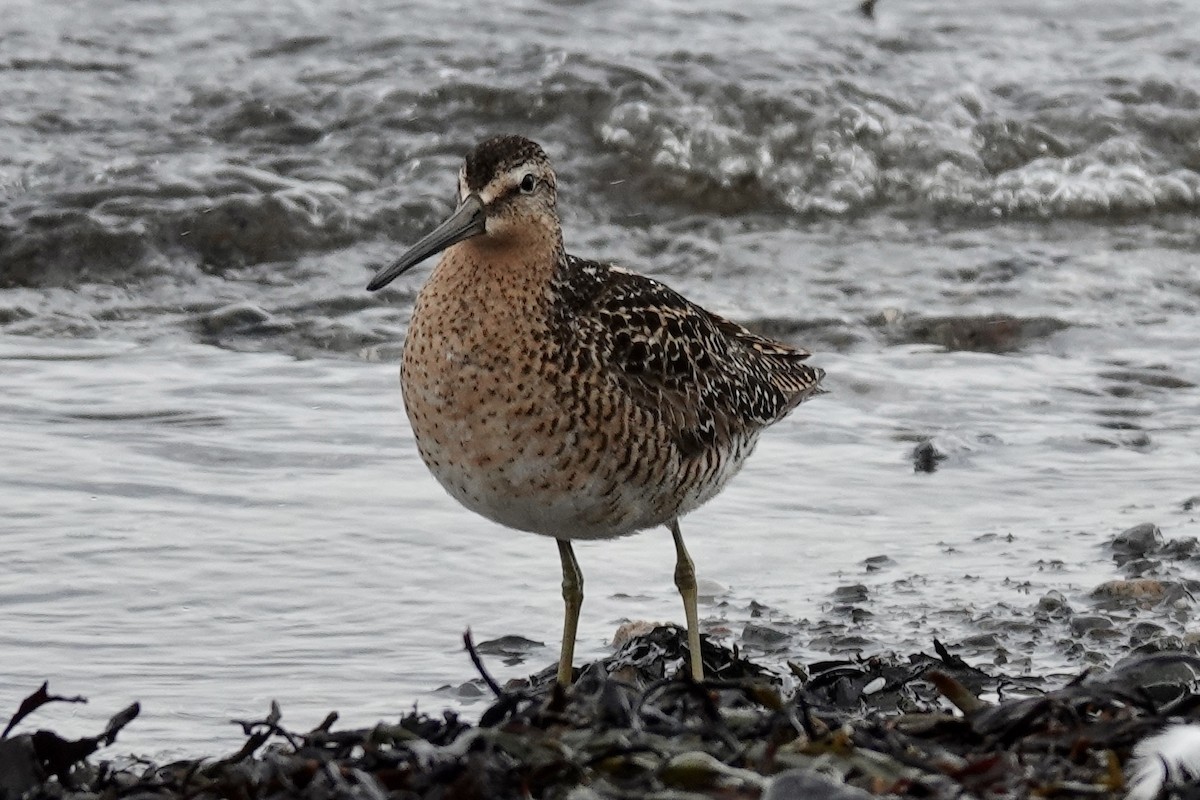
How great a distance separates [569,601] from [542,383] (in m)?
0.69

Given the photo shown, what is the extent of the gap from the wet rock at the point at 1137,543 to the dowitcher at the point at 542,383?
1.51m

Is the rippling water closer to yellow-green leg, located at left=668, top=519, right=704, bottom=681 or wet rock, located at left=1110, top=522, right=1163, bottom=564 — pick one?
wet rock, located at left=1110, top=522, right=1163, bottom=564

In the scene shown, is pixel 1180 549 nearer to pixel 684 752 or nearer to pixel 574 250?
pixel 684 752

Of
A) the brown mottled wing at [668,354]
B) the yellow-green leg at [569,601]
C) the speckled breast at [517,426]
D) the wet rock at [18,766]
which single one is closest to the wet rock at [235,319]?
the brown mottled wing at [668,354]

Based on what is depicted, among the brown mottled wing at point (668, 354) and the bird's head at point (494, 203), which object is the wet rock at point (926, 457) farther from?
the bird's head at point (494, 203)

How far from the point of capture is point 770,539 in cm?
630

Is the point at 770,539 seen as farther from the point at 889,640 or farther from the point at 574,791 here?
the point at 574,791

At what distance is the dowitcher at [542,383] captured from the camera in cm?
480

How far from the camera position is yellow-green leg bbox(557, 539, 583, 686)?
5.06m

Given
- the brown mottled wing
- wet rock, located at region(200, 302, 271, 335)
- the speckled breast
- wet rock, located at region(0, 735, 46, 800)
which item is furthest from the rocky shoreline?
wet rock, located at region(200, 302, 271, 335)

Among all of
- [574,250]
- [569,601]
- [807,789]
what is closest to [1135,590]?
[569,601]

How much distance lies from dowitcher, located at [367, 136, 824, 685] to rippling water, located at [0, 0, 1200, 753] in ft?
1.91

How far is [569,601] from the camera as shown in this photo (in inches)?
206

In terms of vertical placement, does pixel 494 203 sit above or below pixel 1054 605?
above
